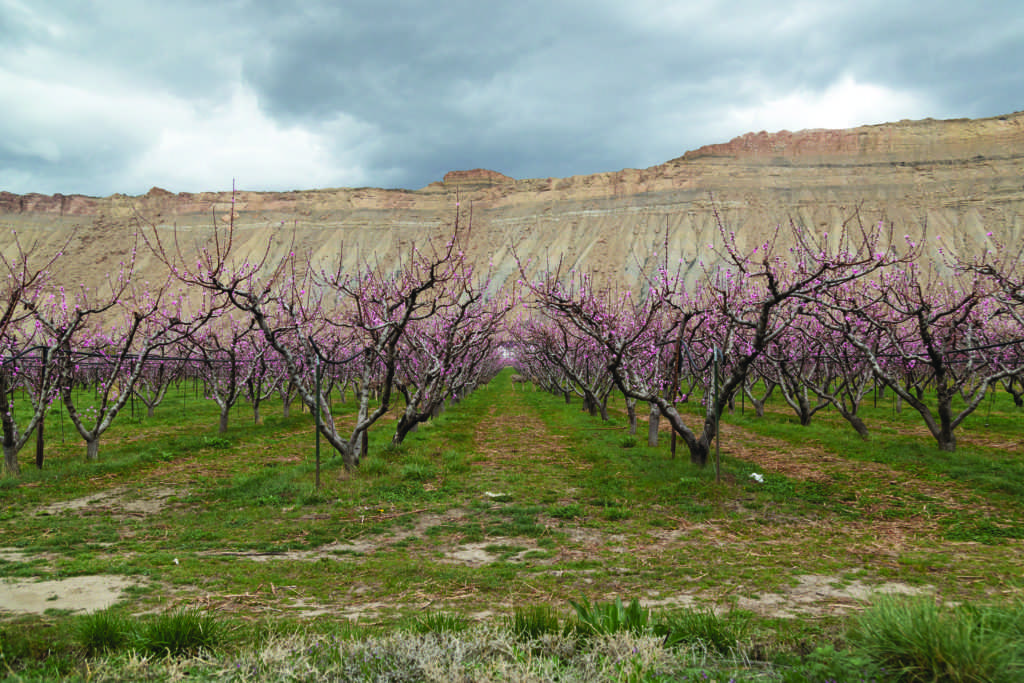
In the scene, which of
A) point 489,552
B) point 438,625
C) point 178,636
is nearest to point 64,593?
point 178,636

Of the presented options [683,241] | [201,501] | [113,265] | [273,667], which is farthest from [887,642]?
[113,265]

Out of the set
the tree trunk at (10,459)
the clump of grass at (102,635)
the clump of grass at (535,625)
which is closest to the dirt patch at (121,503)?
the tree trunk at (10,459)

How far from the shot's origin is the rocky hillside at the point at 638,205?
9081 centimetres

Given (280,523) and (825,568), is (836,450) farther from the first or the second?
(280,523)

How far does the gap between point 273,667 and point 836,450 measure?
577 inches

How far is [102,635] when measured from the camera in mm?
3857

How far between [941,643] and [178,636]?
4823 mm

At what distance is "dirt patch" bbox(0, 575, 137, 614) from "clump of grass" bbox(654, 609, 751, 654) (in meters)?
4.87

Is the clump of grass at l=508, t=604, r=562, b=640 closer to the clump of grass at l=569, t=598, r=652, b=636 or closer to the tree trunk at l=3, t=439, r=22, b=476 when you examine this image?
Result: the clump of grass at l=569, t=598, r=652, b=636

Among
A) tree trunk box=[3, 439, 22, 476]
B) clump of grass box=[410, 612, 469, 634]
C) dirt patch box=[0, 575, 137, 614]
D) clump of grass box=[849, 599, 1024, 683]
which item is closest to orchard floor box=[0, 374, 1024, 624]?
dirt patch box=[0, 575, 137, 614]

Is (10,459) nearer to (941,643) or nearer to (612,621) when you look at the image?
(612,621)

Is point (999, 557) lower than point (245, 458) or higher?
higher

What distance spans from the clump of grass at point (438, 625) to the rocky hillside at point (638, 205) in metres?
83.7

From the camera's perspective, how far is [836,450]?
1411 cm
